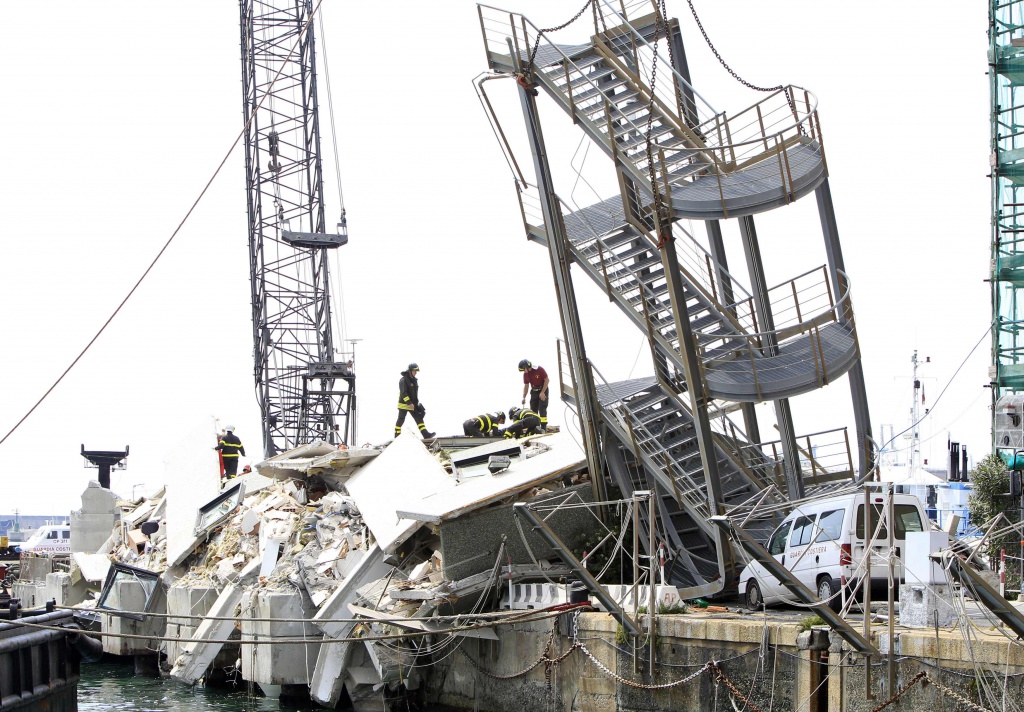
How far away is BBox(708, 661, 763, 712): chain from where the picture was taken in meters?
15.6

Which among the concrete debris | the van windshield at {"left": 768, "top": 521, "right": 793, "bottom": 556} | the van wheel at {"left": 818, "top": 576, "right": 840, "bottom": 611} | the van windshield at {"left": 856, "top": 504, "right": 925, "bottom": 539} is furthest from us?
the concrete debris

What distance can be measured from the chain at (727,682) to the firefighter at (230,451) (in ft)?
74.9

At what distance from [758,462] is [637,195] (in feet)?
20.5

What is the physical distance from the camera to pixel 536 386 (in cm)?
2905

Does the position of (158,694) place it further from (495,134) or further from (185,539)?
(495,134)

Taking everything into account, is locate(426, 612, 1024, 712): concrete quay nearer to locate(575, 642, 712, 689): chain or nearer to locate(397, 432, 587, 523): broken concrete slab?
locate(575, 642, 712, 689): chain

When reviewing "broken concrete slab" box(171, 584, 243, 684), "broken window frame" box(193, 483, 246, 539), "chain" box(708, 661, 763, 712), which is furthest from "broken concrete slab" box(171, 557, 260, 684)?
"chain" box(708, 661, 763, 712)

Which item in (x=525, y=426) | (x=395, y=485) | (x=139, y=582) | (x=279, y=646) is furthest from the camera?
(x=139, y=582)

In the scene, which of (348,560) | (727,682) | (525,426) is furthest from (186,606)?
(727,682)

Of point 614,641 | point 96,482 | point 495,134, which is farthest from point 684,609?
point 96,482

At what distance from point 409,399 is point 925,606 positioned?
17.3 metres

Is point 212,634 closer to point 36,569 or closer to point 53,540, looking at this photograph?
point 36,569

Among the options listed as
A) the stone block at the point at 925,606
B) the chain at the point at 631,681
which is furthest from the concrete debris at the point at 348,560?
the stone block at the point at 925,606

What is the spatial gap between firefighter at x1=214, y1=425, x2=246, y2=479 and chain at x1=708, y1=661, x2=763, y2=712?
22.8 metres
